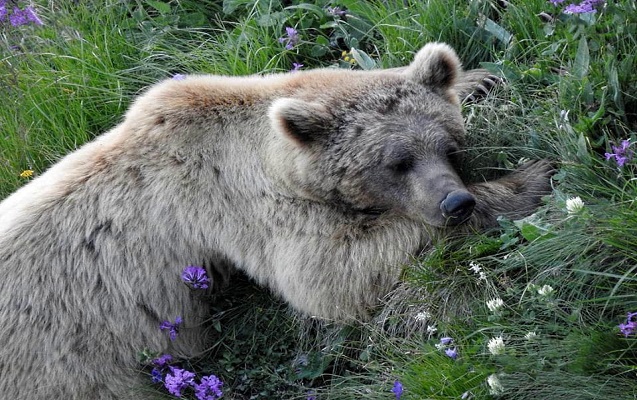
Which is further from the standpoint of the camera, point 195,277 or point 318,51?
point 318,51

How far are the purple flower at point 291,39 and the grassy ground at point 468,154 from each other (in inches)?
2.1

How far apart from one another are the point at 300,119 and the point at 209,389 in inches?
61.9

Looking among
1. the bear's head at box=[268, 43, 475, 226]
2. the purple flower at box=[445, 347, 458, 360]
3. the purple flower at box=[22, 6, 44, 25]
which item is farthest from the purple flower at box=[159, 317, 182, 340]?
the purple flower at box=[22, 6, 44, 25]

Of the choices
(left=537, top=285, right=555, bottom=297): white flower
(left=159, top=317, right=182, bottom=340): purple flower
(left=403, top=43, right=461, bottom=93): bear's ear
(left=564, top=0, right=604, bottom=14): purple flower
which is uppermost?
(left=564, top=0, right=604, bottom=14): purple flower

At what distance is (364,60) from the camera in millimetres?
6965

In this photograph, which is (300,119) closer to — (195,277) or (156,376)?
(195,277)

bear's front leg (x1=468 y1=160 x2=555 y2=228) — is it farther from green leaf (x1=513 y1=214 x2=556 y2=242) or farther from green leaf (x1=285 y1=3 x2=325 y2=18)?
green leaf (x1=285 y1=3 x2=325 y2=18)

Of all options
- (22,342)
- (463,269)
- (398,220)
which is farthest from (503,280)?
(22,342)

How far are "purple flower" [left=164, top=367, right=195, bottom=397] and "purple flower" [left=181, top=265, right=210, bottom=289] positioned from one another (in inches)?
20.6

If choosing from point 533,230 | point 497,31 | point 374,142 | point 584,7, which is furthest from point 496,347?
point 497,31

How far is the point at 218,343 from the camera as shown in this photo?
595 cm

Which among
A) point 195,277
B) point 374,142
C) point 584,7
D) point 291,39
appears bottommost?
point 195,277

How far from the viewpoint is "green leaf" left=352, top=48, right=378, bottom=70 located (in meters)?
A: 6.90

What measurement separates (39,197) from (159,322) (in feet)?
3.41
